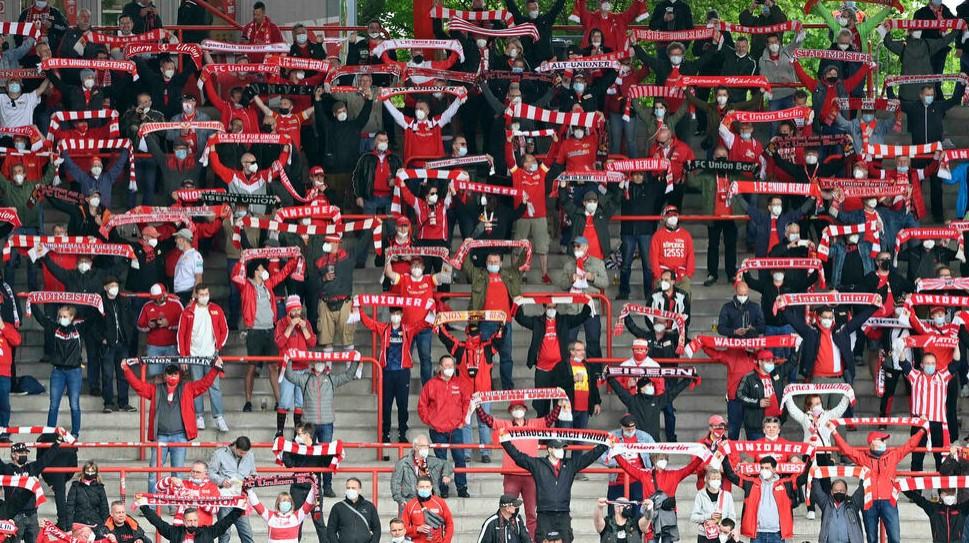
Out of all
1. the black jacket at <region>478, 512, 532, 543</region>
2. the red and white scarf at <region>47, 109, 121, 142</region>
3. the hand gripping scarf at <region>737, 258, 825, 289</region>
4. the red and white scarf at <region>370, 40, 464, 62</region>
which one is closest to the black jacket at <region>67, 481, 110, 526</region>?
the black jacket at <region>478, 512, 532, 543</region>

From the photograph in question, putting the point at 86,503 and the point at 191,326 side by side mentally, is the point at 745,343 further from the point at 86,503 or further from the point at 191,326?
the point at 86,503

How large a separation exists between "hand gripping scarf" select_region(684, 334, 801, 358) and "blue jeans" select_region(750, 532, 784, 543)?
128 inches

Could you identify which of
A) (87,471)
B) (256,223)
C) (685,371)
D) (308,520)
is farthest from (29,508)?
(685,371)

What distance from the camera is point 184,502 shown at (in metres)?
25.4

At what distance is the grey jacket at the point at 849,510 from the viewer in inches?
1031

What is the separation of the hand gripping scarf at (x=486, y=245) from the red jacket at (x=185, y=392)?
14.1ft

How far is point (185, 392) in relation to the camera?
2822cm

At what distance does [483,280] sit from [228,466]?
5333mm

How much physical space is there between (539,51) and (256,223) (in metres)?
6.66

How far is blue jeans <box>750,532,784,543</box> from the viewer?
86.5ft

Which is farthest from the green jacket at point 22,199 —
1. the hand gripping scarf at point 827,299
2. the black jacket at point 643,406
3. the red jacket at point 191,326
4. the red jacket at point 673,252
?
the hand gripping scarf at point 827,299

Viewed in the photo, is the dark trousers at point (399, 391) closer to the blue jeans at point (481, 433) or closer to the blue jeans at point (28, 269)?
the blue jeans at point (481, 433)

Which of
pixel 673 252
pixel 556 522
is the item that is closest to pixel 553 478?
pixel 556 522

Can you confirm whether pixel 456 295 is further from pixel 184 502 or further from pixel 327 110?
pixel 184 502
